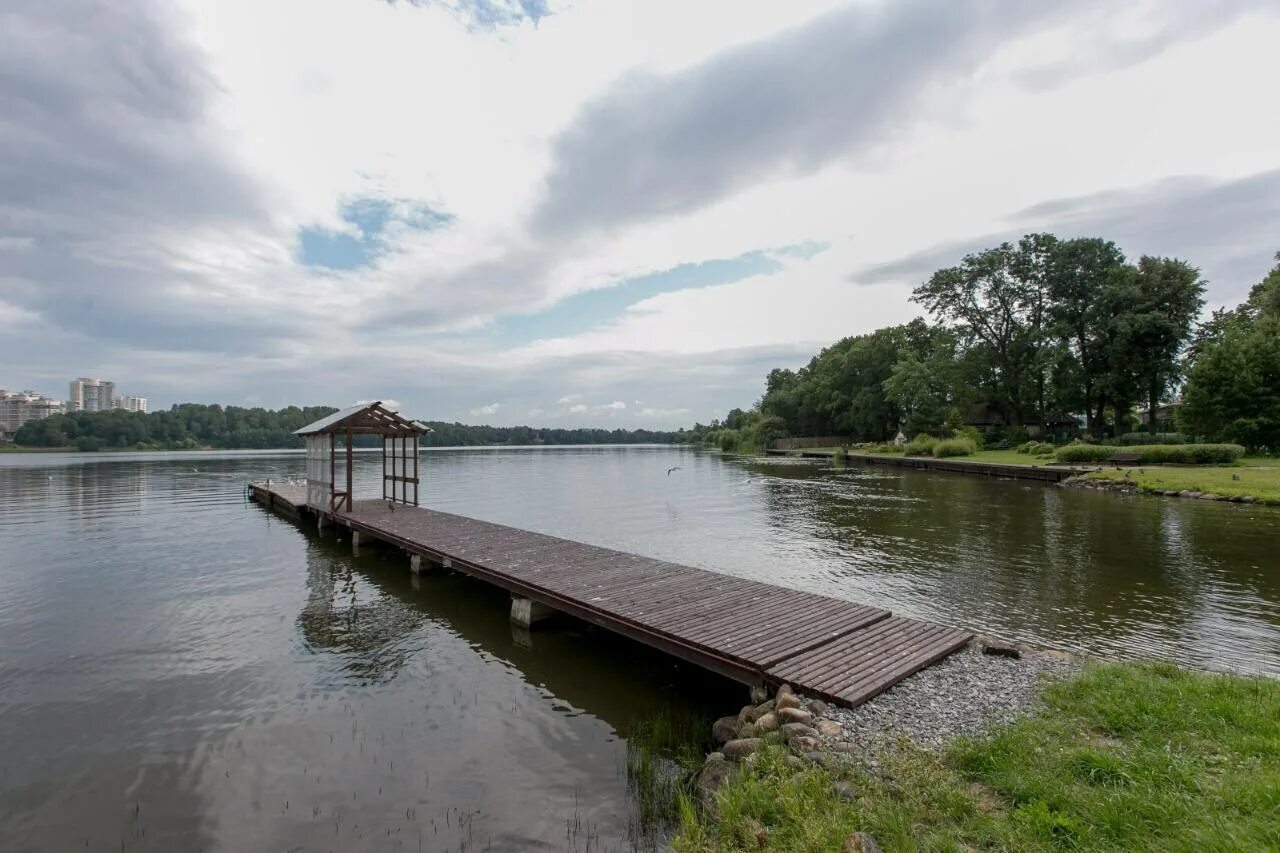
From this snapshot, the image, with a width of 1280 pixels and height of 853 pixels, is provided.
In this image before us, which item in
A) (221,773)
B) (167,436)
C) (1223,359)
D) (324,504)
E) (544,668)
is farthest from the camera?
(167,436)

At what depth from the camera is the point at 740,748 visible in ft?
18.1

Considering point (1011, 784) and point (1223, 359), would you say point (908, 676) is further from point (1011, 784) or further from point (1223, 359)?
point (1223, 359)

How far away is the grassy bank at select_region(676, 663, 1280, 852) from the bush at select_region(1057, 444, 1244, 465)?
1389 inches

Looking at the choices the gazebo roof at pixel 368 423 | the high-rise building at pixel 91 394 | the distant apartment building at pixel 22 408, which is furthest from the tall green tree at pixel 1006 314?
the high-rise building at pixel 91 394

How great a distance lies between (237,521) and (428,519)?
1141 centimetres

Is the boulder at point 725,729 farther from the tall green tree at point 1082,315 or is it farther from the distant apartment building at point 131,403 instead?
the distant apartment building at point 131,403

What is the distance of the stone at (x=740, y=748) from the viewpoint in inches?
213

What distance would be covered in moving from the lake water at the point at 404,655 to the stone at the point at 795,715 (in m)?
1.62

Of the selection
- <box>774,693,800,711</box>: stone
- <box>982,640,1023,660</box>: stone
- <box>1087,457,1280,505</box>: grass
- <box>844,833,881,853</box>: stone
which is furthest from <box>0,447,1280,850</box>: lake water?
<box>1087,457,1280,505</box>: grass

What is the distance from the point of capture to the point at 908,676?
659cm

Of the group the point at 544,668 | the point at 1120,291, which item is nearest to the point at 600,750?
the point at 544,668

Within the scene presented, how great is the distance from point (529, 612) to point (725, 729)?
5.07 metres

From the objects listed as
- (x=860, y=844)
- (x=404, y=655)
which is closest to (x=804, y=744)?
(x=860, y=844)

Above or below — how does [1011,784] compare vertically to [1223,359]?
below
